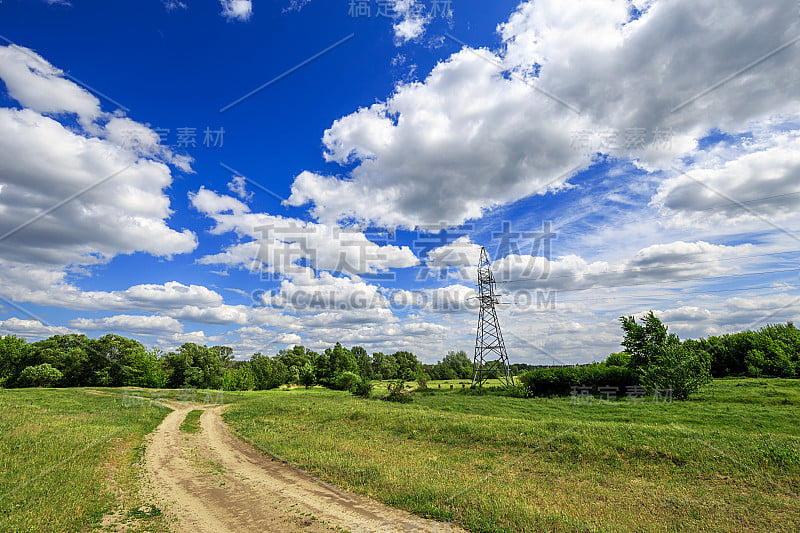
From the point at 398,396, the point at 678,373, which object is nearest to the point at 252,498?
the point at 398,396

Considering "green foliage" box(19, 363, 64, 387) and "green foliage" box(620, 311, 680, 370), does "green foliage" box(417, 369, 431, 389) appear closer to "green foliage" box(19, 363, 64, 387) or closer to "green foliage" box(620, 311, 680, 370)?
"green foliage" box(620, 311, 680, 370)

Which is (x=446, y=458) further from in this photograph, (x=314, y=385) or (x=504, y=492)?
(x=314, y=385)

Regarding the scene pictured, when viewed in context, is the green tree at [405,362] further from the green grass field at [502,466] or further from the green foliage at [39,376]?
the green grass field at [502,466]

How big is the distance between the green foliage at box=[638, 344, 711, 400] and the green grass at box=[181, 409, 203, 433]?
137ft

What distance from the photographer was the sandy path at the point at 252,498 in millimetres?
10734

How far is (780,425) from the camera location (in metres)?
21.8

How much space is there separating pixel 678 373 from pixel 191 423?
149 feet

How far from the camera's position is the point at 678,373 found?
33.2 meters

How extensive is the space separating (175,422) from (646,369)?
1825 inches

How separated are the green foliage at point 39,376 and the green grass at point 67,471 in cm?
5424

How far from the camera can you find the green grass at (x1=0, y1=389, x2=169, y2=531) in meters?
10.7

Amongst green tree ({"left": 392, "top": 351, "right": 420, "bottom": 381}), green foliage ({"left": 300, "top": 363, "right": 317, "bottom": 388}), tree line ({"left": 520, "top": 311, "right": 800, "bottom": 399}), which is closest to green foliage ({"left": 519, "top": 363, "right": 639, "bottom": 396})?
tree line ({"left": 520, "top": 311, "right": 800, "bottom": 399})

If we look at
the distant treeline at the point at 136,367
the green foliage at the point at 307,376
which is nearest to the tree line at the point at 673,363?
the distant treeline at the point at 136,367

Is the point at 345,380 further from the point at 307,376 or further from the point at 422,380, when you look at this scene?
the point at 422,380
